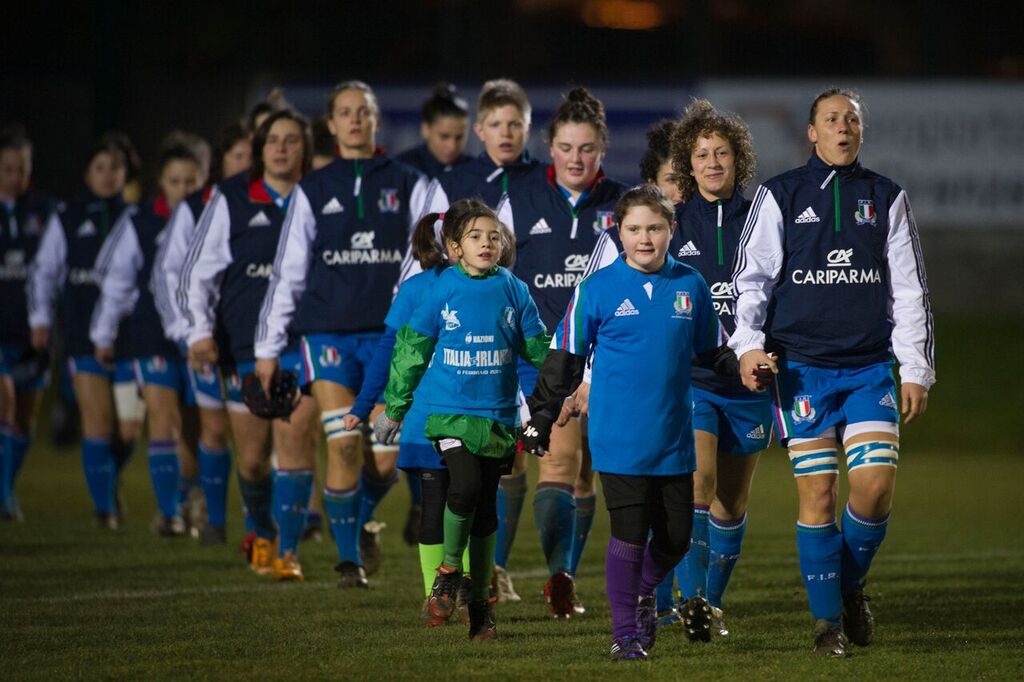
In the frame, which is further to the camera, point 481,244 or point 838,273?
point 481,244

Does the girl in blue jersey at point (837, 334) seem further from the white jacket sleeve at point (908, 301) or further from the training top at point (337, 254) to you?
the training top at point (337, 254)

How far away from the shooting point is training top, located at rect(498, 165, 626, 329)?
26.2 ft

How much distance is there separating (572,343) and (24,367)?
6.45m

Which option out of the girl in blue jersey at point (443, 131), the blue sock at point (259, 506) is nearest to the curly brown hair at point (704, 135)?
the girl in blue jersey at point (443, 131)

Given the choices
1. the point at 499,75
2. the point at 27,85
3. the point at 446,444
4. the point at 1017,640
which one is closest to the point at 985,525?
the point at 1017,640

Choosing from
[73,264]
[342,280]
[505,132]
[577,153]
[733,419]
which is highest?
[505,132]

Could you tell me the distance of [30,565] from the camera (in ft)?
30.6

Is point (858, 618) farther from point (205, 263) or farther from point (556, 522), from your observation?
point (205, 263)

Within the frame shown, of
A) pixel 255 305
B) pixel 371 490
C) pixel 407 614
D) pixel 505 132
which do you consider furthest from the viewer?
pixel 255 305

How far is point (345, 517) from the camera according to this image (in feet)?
28.2

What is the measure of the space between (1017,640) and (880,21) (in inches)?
645

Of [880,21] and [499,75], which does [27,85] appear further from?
[880,21]

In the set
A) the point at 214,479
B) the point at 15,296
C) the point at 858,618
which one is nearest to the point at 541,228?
the point at 858,618

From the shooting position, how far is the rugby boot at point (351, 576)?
27.9 feet
